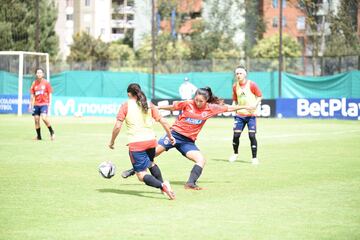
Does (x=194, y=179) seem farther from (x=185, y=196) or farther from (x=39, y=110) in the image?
(x=39, y=110)

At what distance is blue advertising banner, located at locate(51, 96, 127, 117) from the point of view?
4178 centimetres

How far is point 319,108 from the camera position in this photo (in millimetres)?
39000

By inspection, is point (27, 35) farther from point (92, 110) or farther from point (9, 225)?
point (9, 225)

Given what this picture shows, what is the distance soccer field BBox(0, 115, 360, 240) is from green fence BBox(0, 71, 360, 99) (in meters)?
18.7

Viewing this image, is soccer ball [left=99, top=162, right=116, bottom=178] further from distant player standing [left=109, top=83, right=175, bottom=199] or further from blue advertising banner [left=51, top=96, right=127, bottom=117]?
blue advertising banner [left=51, top=96, right=127, bottom=117]

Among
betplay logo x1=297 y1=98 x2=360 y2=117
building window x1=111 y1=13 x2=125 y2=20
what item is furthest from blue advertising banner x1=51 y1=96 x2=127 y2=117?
building window x1=111 y1=13 x2=125 y2=20

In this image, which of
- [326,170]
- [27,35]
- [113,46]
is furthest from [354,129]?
[113,46]

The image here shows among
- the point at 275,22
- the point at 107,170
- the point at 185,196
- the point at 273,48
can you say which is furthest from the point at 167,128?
the point at 275,22

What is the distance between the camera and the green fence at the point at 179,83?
41250mm

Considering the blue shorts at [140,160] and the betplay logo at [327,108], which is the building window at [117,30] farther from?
the blue shorts at [140,160]

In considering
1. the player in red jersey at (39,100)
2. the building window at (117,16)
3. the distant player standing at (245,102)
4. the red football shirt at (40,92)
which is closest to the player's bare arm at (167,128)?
the distant player standing at (245,102)

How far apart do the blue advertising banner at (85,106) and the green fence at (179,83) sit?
12.9 ft

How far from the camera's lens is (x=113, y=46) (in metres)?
85.9

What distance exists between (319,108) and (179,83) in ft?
32.6
